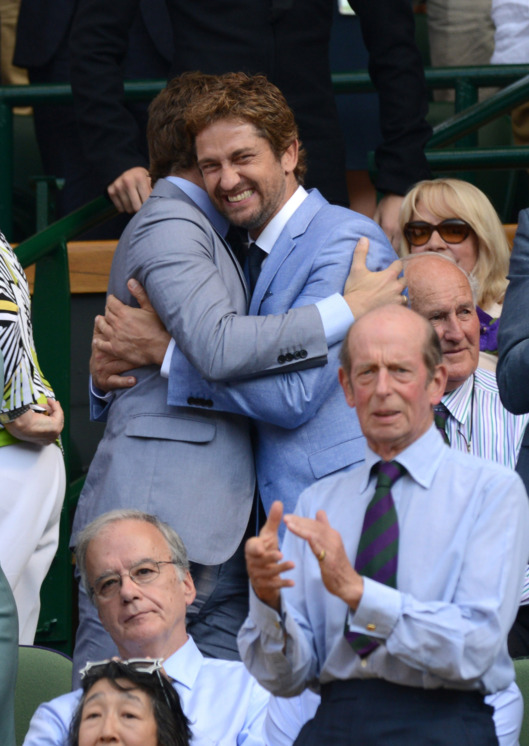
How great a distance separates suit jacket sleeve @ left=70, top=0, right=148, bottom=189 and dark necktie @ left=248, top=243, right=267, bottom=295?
0.98 metres

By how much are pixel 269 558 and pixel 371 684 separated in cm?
30

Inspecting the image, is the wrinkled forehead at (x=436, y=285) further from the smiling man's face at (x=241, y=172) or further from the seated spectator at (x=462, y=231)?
the smiling man's face at (x=241, y=172)

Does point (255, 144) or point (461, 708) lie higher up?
point (255, 144)

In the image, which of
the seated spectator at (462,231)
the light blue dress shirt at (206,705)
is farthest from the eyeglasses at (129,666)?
the seated spectator at (462,231)

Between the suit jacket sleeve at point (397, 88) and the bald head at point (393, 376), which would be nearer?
the bald head at point (393, 376)

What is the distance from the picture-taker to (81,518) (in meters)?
3.08

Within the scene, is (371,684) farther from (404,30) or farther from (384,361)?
(404,30)

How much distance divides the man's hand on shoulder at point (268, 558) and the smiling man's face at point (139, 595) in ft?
2.83

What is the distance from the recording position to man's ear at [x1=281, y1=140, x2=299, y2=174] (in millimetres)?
3086

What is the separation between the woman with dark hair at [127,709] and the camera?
2.46 m

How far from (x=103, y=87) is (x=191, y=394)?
1.47m

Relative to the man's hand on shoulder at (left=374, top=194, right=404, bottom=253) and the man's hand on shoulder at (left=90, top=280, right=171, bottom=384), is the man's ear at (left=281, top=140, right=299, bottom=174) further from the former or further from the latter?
the man's hand on shoulder at (left=374, top=194, right=404, bottom=253)

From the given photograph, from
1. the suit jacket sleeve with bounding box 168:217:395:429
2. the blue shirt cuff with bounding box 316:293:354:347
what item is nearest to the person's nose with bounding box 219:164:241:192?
the suit jacket sleeve with bounding box 168:217:395:429

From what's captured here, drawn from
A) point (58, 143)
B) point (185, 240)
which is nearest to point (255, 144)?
point (185, 240)
